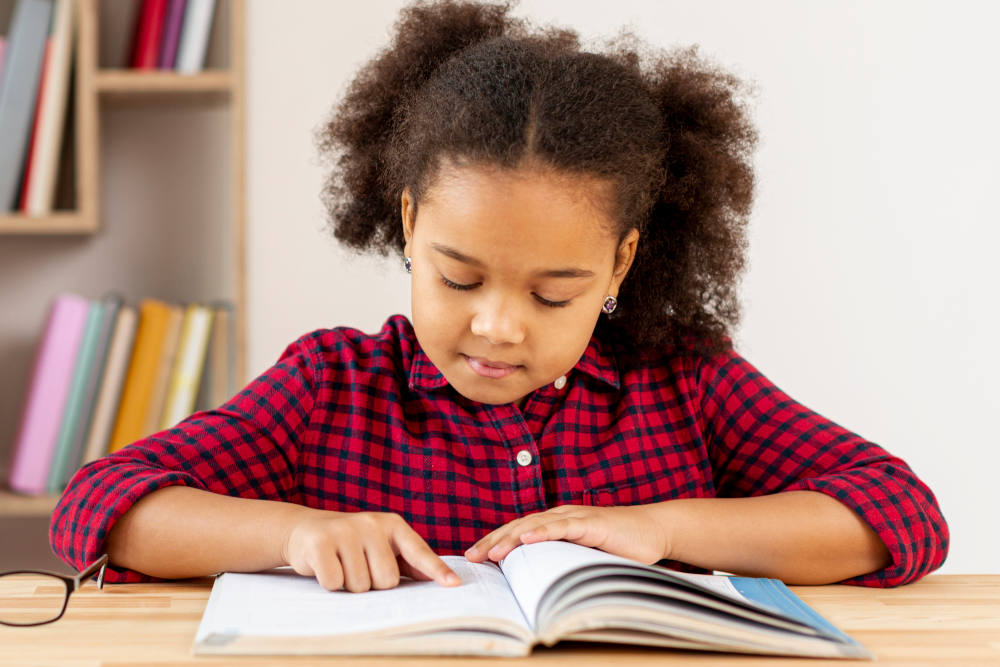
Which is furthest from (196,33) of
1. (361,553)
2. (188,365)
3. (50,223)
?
(361,553)

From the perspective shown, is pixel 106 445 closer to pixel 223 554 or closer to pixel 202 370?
pixel 202 370

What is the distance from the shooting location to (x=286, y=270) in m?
1.86

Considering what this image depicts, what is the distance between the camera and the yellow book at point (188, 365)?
5.65ft

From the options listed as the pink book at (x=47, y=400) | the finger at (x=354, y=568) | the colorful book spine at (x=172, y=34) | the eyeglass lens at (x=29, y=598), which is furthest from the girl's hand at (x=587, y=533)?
the colorful book spine at (x=172, y=34)

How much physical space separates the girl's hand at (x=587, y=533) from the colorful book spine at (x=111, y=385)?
1.06 meters

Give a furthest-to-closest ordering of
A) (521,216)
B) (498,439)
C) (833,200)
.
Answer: (833,200), (498,439), (521,216)

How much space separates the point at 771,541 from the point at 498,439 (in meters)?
0.32

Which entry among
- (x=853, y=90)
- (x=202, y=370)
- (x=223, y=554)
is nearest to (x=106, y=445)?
(x=202, y=370)

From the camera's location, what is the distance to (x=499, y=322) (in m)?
0.91

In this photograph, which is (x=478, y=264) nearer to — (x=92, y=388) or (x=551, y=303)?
(x=551, y=303)

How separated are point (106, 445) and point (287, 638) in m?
1.22

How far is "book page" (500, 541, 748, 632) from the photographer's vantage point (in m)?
0.68

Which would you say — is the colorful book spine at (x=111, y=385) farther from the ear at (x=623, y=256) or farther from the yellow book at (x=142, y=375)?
the ear at (x=623, y=256)

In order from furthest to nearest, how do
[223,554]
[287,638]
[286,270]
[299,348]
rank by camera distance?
[286,270] < [299,348] < [223,554] < [287,638]
